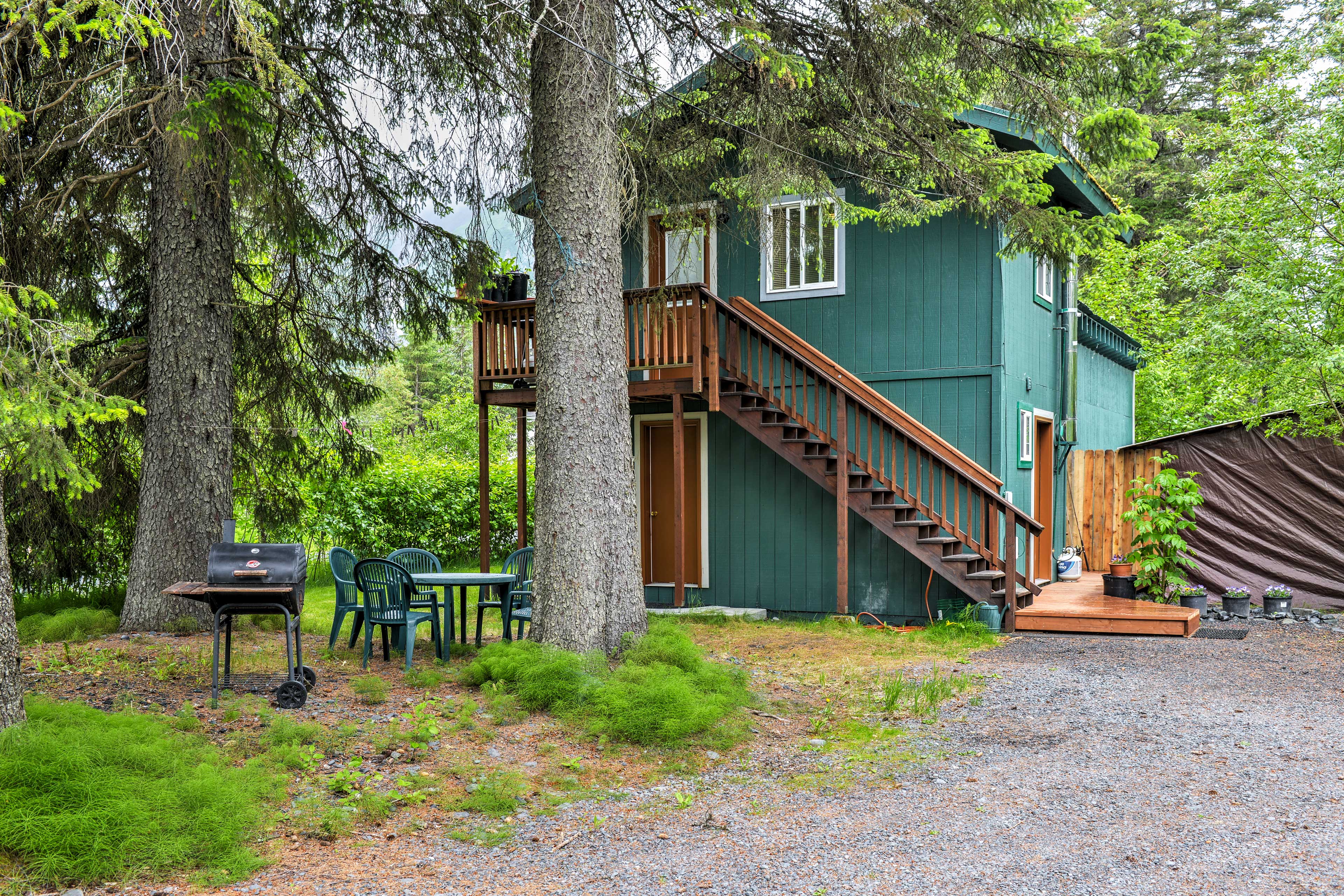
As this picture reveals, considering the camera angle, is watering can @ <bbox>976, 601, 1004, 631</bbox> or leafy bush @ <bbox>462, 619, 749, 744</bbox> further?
watering can @ <bbox>976, 601, 1004, 631</bbox>

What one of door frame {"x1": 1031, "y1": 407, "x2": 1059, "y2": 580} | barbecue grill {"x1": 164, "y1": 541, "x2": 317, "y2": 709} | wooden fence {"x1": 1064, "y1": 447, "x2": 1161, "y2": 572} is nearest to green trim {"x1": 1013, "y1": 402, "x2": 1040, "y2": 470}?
door frame {"x1": 1031, "y1": 407, "x2": 1059, "y2": 580}

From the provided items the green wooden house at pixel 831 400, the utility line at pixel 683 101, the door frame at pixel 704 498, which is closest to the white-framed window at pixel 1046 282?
the green wooden house at pixel 831 400

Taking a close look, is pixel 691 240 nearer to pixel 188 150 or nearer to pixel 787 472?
pixel 787 472

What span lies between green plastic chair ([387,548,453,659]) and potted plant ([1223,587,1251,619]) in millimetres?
8263

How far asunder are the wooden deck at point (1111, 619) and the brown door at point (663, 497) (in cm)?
379

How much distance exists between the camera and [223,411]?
26.2 ft

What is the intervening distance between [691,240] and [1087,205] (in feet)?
16.1

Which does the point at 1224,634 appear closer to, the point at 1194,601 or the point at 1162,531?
the point at 1194,601

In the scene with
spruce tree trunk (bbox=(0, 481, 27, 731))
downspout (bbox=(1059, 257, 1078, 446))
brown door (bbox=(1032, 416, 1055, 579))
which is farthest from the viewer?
downspout (bbox=(1059, 257, 1078, 446))

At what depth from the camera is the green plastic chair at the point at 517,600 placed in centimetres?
730

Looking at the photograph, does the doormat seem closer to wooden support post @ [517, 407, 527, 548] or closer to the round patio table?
the round patio table

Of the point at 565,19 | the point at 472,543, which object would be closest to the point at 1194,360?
the point at 565,19

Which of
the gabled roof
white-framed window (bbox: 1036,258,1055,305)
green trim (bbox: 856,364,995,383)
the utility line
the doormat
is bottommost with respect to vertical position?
the doormat

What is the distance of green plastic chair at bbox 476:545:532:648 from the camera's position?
24.0ft
